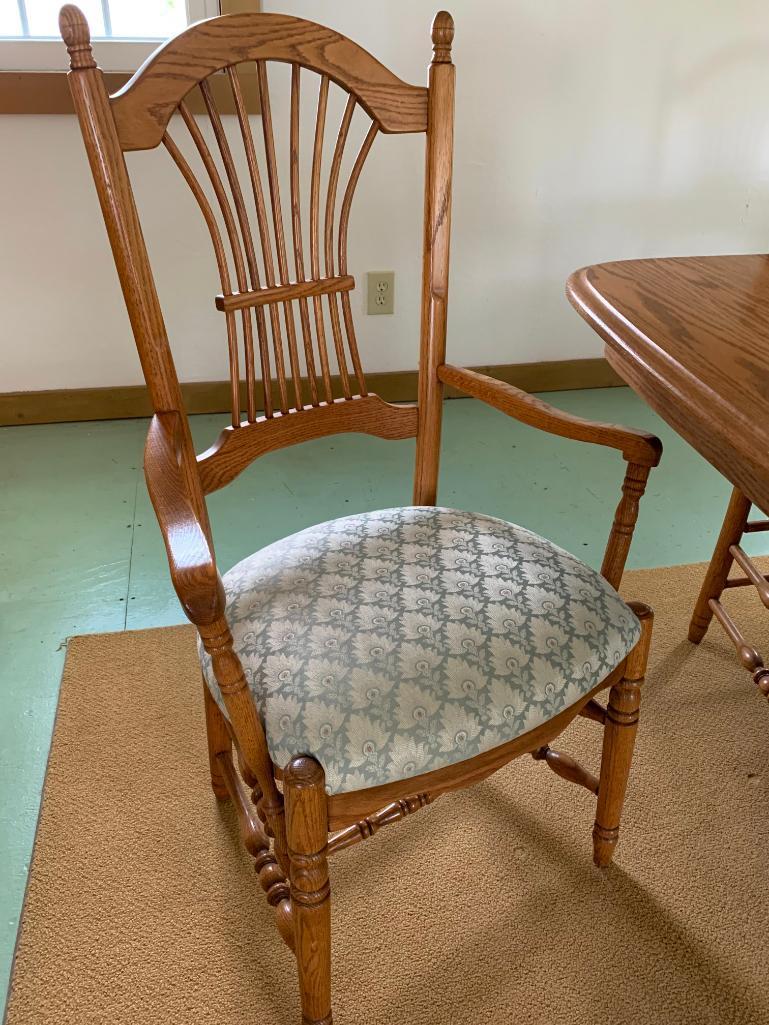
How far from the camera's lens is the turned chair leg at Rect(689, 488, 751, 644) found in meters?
1.35

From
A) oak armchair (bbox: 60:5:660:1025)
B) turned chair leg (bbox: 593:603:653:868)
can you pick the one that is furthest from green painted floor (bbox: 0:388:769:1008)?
turned chair leg (bbox: 593:603:653:868)

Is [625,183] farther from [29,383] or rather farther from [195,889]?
[195,889]

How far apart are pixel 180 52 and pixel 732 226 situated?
6.88 ft

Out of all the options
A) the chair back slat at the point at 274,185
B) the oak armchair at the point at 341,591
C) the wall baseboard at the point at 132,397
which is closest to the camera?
the oak armchair at the point at 341,591

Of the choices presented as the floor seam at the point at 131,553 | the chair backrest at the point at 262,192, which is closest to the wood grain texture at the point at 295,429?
the chair backrest at the point at 262,192

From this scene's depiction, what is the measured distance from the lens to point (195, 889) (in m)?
1.07

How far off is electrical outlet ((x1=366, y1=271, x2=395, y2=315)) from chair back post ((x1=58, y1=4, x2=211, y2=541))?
4.76ft

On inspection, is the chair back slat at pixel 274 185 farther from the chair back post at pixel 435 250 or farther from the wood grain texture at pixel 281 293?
the chair back post at pixel 435 250

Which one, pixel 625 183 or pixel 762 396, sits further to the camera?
pixel 625 183

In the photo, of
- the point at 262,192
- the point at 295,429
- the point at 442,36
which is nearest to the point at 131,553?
the point at 295,429

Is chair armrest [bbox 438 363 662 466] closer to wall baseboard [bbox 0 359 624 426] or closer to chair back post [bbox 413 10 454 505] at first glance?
chair back post [bbox 413 10 454 505]

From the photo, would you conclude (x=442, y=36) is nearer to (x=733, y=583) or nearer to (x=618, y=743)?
(x=618, y=743)

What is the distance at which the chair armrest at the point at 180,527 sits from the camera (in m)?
0.64

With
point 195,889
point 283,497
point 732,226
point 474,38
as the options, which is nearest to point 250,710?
point 195,889
